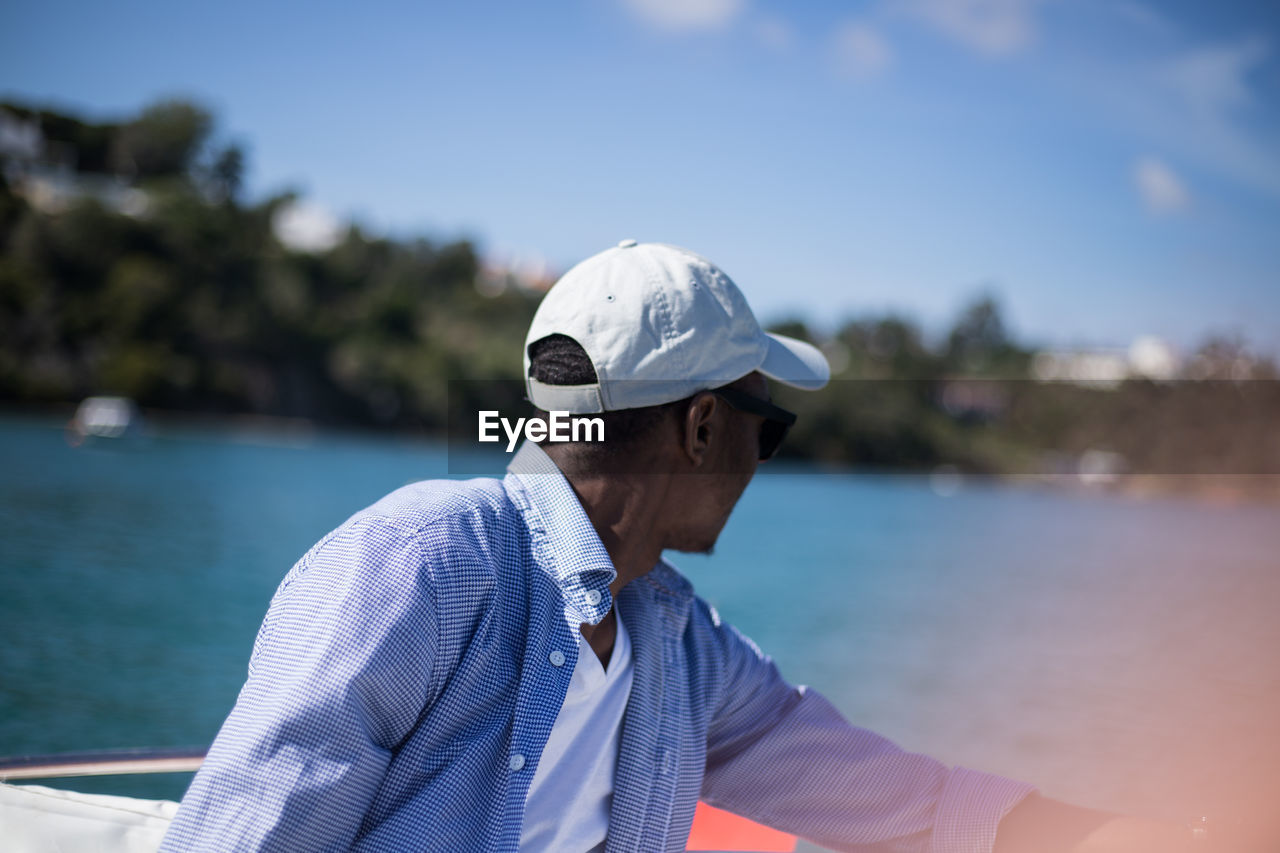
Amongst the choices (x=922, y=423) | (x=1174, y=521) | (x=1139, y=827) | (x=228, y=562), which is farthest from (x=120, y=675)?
(x=922, y=423)

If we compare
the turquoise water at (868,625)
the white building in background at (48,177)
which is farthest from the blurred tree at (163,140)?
the turquoise water at (868,625)

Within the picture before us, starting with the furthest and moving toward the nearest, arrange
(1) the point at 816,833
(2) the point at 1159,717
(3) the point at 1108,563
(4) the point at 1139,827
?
(3) the point at 1108,563
(2) the point at 1159,717
(1) the point at 816,833
(4) the point at 1139,827

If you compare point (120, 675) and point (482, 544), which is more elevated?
point (482, 544)

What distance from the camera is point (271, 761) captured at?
761 millimetres

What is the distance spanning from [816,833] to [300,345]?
43250 millimetres

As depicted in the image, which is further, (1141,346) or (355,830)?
(1141,346)

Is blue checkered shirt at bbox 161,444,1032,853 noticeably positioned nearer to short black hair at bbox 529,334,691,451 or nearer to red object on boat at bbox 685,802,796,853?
short black hair at bbox 529,334,691,451

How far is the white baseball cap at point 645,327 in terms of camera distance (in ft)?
3.43

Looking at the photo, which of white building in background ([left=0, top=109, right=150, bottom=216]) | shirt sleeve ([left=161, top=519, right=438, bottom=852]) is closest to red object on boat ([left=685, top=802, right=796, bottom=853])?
shirt sleeve ([left=161, top=519, right=438, bottom=852])

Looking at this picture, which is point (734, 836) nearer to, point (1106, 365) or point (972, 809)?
point (972, 809)

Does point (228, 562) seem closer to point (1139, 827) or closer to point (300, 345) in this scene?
point (1139, 827)

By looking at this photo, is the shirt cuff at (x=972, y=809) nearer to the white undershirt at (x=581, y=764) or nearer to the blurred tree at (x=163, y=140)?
the white undershirt at (x=581, y=764)

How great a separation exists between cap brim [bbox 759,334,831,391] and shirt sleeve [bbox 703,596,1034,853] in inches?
12.8

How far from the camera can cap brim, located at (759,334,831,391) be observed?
119cm
